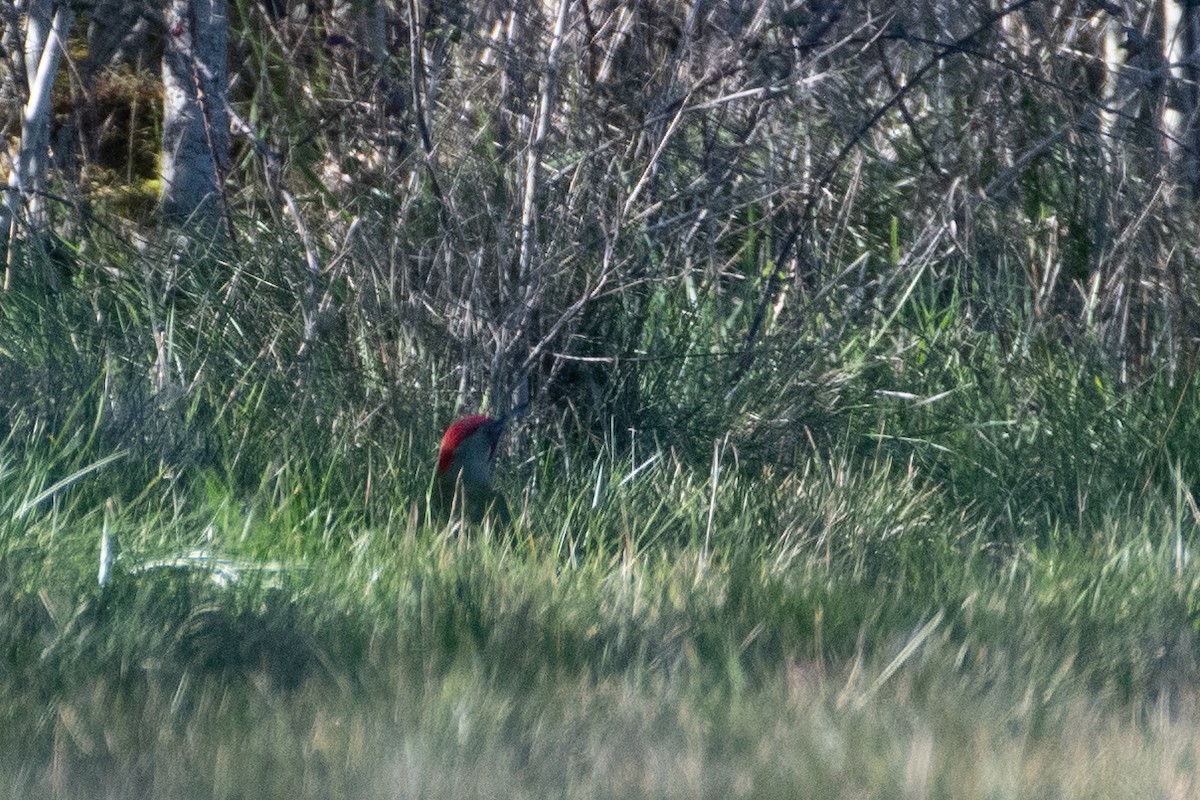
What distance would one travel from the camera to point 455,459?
14.8 feet

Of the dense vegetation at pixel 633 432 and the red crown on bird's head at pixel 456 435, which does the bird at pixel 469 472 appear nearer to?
the red crown on bird's head at pixel 456 435

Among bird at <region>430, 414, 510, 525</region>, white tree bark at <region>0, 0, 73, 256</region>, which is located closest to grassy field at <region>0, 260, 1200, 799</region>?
bird at <region>430, 414, 510, 525</region>

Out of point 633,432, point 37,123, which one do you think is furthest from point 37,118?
point 633,432

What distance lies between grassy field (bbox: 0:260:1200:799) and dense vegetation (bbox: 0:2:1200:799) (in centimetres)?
1

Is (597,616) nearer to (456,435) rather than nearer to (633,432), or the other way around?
(456,435)

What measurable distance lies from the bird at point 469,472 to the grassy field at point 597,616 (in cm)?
13

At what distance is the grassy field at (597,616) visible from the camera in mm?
2748

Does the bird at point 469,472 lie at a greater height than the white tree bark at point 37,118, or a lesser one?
lesser

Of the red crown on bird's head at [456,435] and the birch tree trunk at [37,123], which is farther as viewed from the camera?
the birch tree trunk at [37,123]

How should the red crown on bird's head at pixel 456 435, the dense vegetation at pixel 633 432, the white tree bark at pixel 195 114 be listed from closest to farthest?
the dense vegetation at pixel 633 432
the red crown on bird's head at pixel 456 435
the white tree bark at pixel 195 114

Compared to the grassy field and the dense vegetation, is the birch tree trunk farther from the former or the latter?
the grassy field

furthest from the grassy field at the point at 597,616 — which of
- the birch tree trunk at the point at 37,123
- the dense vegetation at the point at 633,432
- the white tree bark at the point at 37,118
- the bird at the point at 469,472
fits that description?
the white tree bark at the point at 37,118

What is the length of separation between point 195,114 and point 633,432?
272cm

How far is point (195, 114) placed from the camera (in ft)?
23.0
